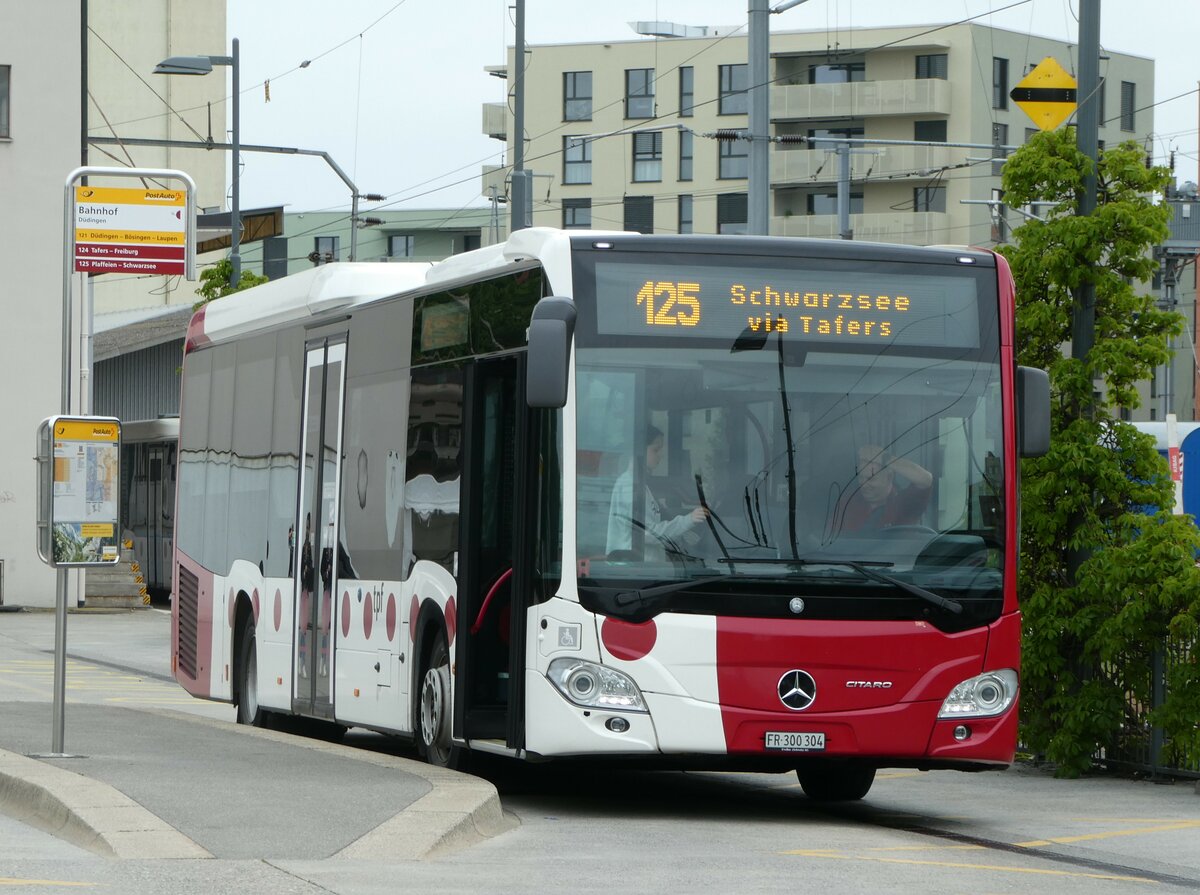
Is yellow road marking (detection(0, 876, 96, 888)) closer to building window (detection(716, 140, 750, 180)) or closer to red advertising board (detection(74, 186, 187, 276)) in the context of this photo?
red advertising board (detection(74, 186, 187, 276))

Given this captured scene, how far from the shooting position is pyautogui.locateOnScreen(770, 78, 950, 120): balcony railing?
83.7m

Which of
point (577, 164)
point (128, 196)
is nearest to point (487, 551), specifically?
point (128, 196)

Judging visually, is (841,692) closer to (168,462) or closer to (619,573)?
(619,573)

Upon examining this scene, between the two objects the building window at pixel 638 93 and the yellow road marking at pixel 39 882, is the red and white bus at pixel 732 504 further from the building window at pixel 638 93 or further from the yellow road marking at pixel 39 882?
the building window at pixel 638 93

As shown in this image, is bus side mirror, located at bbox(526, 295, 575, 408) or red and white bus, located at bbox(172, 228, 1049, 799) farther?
red and white bus, located at bbox(172, 228, 1049, 799)

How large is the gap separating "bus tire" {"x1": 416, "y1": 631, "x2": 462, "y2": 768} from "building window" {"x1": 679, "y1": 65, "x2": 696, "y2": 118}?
260 ft

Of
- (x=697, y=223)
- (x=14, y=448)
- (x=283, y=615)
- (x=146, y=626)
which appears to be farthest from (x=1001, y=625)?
(x=697, y=223)

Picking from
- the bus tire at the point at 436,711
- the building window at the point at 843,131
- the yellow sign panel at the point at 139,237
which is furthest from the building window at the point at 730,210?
the bus tire at the point at 436,711

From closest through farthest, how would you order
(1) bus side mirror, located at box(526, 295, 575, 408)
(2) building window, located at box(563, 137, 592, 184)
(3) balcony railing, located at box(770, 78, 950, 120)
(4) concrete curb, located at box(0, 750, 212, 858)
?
(4) concrete curb, located at box(0, 750, 212, 858) < (1) bus side mirror, located at box(526, 295, 575, 408) < (3) balcony railing, located at box(770, 78, 950, 120) < (2) building window, located at box(563, 137, 592, 184)

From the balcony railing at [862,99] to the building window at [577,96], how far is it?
9701mm

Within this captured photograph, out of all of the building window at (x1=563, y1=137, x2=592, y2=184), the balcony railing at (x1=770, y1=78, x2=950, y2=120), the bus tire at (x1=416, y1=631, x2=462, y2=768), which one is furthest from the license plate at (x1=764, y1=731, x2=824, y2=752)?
the building window at (x1=563, y1=137, x2=592, y2=184)

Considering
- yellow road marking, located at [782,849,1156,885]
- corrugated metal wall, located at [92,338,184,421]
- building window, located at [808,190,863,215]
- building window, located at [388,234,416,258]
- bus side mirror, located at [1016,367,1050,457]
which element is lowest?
yellow road marking, located at [782,849,1156,885]

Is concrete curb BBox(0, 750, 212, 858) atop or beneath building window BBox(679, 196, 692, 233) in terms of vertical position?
beneath

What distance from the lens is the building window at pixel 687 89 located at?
301 feet
